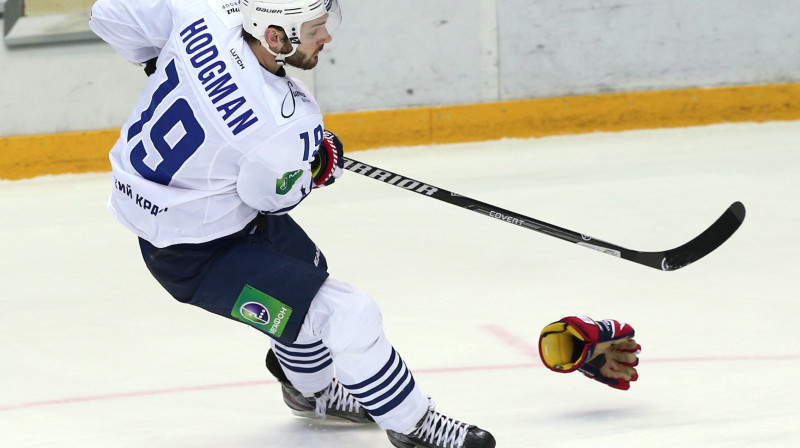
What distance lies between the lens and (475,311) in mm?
3307

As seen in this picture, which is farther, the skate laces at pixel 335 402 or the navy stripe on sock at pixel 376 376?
the skate laces at pixel 335 402

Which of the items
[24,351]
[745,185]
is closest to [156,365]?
[24,351]

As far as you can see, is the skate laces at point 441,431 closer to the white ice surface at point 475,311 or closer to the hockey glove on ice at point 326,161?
the white ice surface at point 475,311

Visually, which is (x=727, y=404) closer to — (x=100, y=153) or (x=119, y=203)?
(x=119, y=203)

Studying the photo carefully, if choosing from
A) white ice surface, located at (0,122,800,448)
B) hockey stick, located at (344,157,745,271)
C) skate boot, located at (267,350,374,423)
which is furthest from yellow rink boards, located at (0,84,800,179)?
skate boot, located at (267,350,374,423)

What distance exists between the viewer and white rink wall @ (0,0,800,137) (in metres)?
5.88

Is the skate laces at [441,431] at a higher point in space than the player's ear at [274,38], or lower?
lower

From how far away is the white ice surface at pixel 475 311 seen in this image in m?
2.48

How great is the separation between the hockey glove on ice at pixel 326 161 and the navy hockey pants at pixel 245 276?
13cm

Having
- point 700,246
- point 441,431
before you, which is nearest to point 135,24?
point 441,431

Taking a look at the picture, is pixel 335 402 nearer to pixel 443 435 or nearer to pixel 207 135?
pixel 443 435

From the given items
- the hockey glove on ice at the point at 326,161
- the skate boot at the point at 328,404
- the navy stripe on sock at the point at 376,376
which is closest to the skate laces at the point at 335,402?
the skate boot at the point at 328,404

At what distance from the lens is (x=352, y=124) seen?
230 inches

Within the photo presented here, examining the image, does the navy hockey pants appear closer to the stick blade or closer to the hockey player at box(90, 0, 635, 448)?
the hockey player at box(90, 0, 635, 448)
